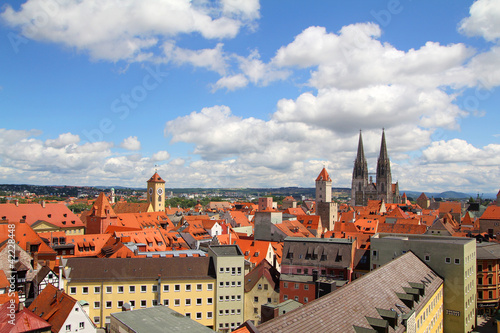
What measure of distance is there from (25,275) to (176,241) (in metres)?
28.4

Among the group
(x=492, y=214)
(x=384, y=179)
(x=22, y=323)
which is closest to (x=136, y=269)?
(x=22, y=323)

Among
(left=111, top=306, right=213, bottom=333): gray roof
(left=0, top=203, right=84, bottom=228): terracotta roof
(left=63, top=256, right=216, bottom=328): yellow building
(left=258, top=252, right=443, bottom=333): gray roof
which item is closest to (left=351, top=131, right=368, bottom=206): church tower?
(left=0, top=203, right=84, bottom=228): terracotta roof

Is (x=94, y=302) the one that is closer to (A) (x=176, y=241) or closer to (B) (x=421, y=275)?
(A) (x=176, y=241)

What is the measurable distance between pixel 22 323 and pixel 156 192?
313 ft

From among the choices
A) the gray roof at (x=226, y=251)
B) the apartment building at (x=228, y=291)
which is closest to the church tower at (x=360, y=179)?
the gray roof at (x=226, y=251)

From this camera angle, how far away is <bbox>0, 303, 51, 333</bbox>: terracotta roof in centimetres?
2974

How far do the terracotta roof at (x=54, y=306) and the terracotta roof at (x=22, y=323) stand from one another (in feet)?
5.99

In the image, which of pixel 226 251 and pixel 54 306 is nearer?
pixel 54 306

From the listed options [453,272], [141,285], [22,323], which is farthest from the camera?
[141,285]

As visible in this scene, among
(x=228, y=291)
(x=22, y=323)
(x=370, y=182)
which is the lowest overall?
(x=228, y=291)

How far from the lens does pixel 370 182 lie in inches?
6949

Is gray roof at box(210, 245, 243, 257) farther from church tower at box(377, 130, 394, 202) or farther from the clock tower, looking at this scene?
church tower at box(377, 130, 394, 202)

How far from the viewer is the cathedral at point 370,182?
168125mm

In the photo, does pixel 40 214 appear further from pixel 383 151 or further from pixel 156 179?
pixel 383 151
